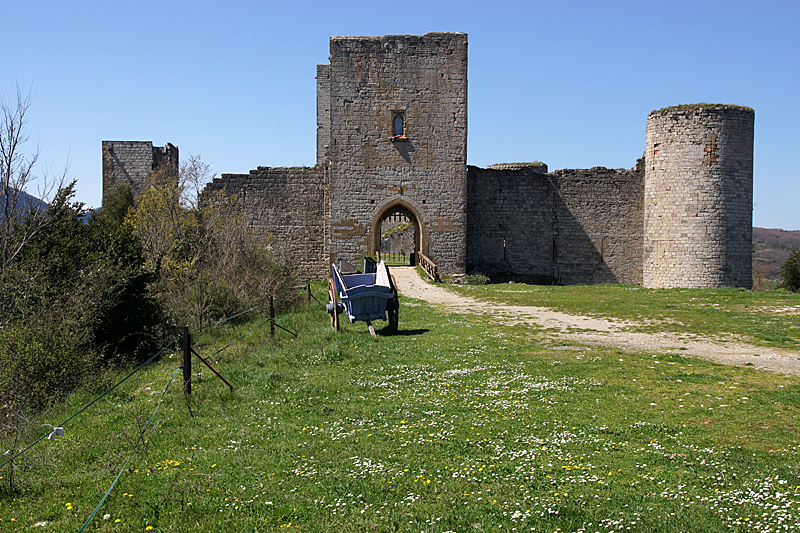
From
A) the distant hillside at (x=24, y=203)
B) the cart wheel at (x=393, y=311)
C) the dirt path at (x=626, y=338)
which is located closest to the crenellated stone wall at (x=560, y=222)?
the dirt path at (x=626, y=338)

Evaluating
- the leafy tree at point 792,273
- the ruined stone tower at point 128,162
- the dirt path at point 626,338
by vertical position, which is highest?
the ruined stone tower at point 128,162

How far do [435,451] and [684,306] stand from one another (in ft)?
42.1

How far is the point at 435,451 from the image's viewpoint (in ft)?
19.5

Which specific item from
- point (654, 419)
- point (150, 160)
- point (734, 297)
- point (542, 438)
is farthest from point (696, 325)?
point (150, 160)

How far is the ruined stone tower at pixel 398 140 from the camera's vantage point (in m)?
23.6

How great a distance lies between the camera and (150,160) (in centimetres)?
3219

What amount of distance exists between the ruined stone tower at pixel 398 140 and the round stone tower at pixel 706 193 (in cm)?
728

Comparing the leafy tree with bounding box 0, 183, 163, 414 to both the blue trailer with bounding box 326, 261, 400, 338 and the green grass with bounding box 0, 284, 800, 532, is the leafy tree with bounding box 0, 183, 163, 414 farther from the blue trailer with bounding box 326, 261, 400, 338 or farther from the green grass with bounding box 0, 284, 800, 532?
the blue trailer with bounding box 326, 261, 400, 338

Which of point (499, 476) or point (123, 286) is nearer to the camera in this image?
point (499, 476)

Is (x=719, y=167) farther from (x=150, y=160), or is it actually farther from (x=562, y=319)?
(x=150, y=160)

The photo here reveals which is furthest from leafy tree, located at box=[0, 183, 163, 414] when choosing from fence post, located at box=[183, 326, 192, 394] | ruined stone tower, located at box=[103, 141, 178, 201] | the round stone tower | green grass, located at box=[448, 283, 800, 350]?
the round stone tower

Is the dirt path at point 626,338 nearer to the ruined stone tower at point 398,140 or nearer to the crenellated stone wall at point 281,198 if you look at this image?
the ruined stone tower at point 398,140

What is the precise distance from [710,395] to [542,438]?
271 centimetres

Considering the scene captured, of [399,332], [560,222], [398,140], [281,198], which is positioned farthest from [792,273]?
[399,332]
